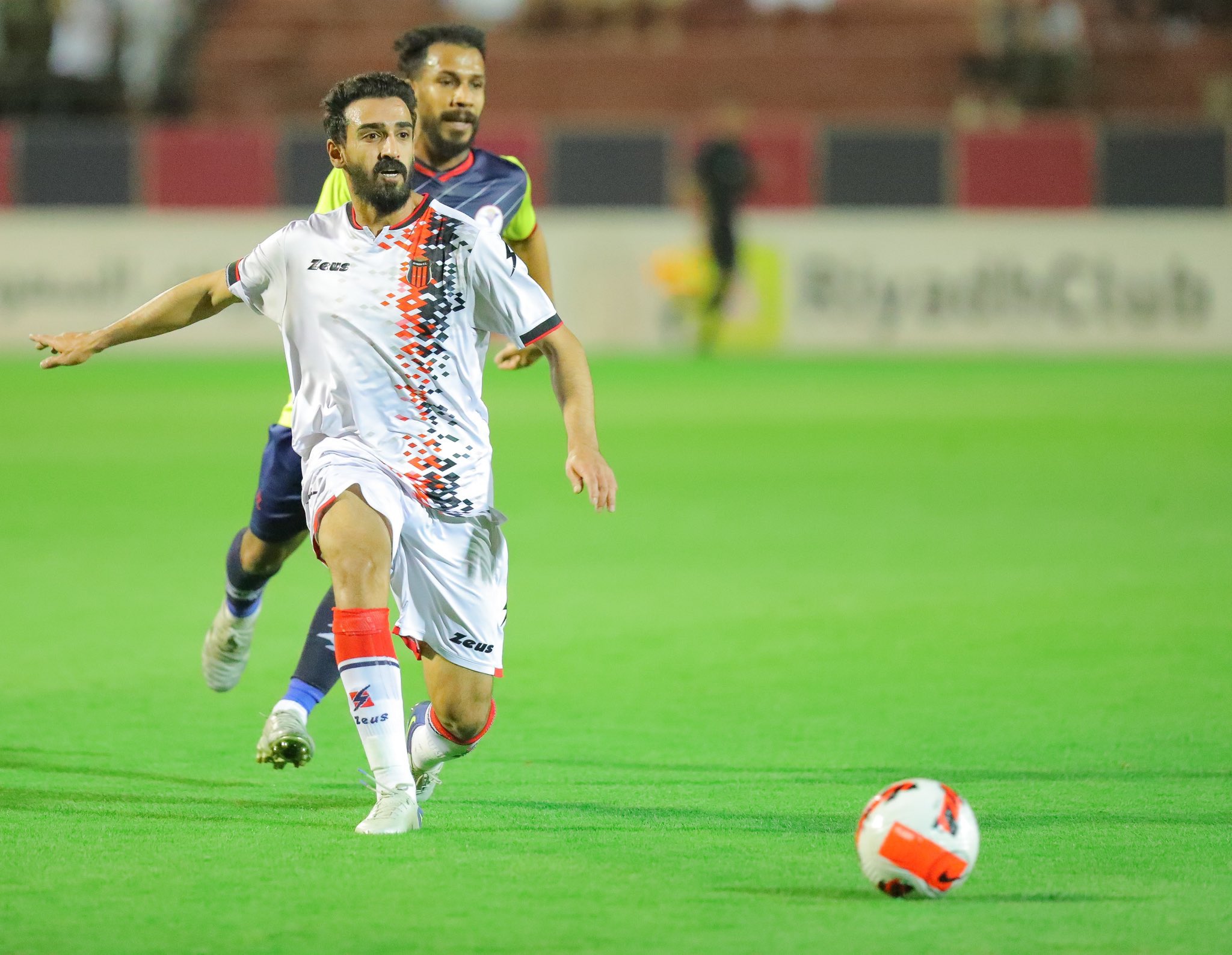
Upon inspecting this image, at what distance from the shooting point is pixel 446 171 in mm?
6184

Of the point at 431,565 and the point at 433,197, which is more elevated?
the point at 433,197

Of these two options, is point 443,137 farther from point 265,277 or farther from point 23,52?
point 23,52

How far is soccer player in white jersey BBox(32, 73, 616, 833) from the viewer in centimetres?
500

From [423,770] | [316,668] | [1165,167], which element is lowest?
[1165,167]

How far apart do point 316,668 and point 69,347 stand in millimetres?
1149

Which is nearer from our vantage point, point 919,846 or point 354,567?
point 919,846

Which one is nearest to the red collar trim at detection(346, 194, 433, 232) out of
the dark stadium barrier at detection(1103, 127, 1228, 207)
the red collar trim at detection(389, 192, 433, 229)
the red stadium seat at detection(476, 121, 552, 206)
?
the red collar trim at detection(389, 192, 433, 229)

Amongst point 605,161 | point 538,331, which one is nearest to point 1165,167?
point 605,161

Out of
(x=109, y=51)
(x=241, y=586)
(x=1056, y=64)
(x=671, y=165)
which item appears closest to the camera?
(x=241, y=586)

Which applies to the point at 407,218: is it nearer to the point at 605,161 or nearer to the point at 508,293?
the point at 508,293

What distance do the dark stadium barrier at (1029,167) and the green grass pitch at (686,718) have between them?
1140 centimetres

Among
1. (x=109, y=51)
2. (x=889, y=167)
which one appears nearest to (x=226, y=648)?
(x=889, y=167)

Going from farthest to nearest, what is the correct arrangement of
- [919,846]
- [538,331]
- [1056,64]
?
[1056,64] → [538,331] → [919,846]

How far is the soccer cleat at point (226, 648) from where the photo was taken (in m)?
6.35
